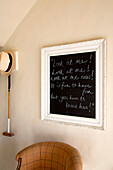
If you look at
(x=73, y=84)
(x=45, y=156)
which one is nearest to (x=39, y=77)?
(x=73, y=84)

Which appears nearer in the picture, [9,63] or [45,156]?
[45,156]

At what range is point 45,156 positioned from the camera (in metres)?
1.70

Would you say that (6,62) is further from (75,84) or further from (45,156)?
(45,156)

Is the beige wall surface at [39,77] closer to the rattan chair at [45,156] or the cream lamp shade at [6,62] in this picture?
the cream lamp shade at [6,62]

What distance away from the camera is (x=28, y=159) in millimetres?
1654

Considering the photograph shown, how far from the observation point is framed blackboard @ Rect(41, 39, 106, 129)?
164cm

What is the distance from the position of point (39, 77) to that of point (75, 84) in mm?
509

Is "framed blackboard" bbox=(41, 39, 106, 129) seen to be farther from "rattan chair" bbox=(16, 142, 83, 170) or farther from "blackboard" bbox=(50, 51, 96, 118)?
"rattan chair" bbox=(16, 142, 83, 170)

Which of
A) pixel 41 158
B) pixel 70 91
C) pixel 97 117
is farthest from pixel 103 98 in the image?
pixel 41 158

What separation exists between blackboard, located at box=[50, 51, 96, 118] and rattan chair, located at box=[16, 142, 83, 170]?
0.38 metres

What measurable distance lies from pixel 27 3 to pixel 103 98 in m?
1.51

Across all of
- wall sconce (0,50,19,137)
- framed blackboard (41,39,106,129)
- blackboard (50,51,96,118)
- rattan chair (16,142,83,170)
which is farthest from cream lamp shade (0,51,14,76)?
rattan chair (16,142,83,170)

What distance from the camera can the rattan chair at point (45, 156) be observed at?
62.5 inches

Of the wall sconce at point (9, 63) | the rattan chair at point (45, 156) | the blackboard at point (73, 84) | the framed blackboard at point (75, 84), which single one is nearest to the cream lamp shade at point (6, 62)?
the wall sconce at point (9, 63)
